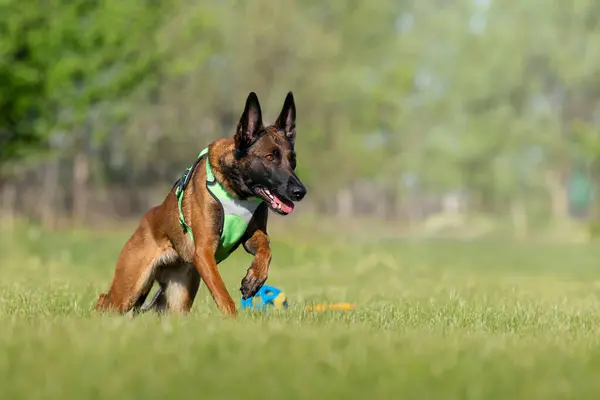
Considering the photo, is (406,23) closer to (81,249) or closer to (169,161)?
(169,161)

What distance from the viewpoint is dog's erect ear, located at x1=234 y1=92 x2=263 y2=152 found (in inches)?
304

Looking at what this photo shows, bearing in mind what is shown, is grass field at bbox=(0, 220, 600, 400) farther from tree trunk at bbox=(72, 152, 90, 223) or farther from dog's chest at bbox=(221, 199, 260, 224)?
tree trunk at bbox=(72, 152, 90, 223)

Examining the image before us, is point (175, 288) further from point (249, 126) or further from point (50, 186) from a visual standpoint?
point (50, 186)

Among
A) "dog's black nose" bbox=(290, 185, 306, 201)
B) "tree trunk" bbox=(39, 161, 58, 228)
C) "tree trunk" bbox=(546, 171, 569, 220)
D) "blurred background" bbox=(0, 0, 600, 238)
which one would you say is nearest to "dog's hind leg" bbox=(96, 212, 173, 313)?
"dog's black nose" bbox=(290, 185, 306, 201)

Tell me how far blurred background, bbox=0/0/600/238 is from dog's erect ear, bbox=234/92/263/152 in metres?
23.7

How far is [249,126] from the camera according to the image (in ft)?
25.5

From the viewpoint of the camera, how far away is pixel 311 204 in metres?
59.4

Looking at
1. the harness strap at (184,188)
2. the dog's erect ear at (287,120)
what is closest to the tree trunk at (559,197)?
the dog's erect ear at (287,120)

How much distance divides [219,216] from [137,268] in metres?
0.98

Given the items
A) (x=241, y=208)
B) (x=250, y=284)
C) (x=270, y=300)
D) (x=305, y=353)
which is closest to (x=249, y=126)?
(x=241, y=208)

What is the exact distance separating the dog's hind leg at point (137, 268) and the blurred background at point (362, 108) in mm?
23374

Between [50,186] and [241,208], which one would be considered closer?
[241,208]

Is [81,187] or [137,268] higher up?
[81,187]

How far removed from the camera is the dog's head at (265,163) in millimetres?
7613
